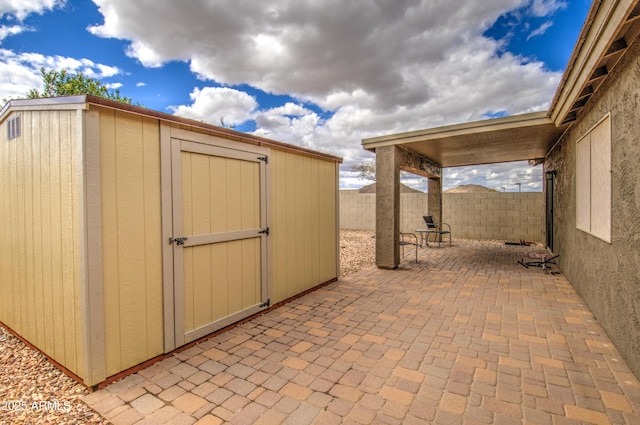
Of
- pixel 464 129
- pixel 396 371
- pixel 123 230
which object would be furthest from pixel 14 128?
pixel 464 129

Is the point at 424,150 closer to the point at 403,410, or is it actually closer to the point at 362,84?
the point at 362,84

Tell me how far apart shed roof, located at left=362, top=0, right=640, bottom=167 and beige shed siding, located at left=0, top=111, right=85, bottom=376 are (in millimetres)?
3434

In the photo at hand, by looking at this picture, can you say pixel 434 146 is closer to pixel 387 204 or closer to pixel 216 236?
pixel 387 204

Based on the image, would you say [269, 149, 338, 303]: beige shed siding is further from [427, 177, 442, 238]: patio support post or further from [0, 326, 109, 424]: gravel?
[427, 177, 442, 238]: patio support post

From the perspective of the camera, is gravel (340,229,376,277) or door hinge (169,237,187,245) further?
gravel (340,229,376,277)

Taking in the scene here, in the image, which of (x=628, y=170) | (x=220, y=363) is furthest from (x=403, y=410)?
(x=628, y=170)

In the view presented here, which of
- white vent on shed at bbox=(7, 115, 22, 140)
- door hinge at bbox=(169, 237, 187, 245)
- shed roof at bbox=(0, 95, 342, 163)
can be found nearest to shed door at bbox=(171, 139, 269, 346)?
door hinge at bbox=(169, 237, 187, 245)

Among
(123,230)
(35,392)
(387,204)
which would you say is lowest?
(35,392)

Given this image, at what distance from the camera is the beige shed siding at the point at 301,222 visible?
143 inches

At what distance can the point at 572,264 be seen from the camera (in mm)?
4367

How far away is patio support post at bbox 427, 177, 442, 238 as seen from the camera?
30.8 ft

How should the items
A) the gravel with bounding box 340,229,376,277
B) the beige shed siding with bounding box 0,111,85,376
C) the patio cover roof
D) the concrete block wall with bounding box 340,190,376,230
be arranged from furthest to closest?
the concrete block wall with bounding box 340,190,376,230 < the gravel with bounding box 340,229,376,277 < the patio cover roof < the beige shed siding with bounding box 0,111,85,376

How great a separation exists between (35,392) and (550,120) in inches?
241

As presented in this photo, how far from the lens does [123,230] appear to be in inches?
83.1
